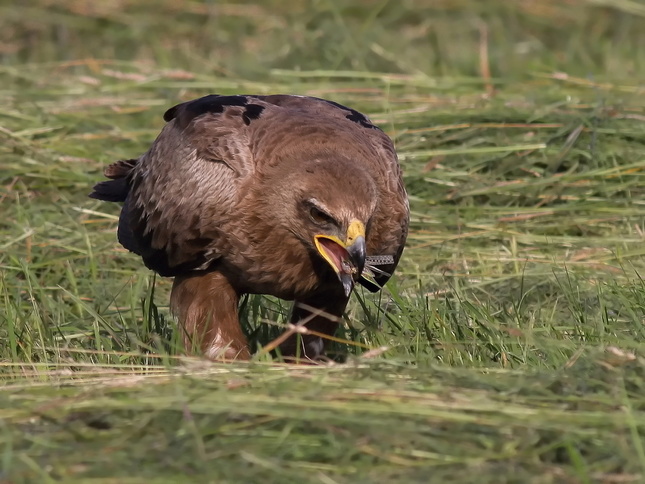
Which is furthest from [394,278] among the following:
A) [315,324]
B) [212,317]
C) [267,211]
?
[267,211]

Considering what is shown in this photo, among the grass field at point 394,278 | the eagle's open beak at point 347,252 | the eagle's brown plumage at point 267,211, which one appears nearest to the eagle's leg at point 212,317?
the eagle's brown plumage at point 267,211

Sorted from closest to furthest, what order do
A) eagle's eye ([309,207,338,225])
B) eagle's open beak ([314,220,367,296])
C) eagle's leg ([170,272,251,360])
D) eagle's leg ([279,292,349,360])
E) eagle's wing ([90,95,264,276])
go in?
1. eagle's open beak ([314,220,367,296])
2. eagle's eye ([309,207,338,225])
3. eagle's wing ([90,95,264,276])
4. eagle's leg ([170,272,251,360])
5. eagle's leg ([279,292,349,360])

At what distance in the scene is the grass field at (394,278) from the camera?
10.7 feet

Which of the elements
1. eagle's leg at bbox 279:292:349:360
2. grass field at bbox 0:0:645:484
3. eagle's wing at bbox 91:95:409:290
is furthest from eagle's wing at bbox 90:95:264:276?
eagle's leg at bbox 279:292:349:360

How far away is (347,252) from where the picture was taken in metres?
4.34

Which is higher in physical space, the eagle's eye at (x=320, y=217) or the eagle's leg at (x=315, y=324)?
the eagle's eye at (x=320, y=217)

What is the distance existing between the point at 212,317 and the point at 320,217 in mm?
693

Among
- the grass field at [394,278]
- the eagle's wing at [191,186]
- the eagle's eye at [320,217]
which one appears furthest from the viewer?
the eagle's wing at [191,186]

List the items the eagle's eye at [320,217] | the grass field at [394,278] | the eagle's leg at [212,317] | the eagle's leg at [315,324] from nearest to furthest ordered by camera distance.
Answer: the grass field at [394,278], the eagle's eye at [320,217], the eagle's leg at [212,317], the eagle's leg at [315,324]

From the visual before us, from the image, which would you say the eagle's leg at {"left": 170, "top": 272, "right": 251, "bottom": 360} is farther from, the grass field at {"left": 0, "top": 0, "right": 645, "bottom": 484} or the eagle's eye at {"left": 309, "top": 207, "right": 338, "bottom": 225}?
the eagle's eye at {"left": 309, "top": 207, "right": 338, "bottom": 225}

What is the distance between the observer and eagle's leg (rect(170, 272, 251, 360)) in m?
4.80

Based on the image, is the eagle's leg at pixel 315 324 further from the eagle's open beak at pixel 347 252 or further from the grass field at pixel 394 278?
the eagle's open beak at pixel 347 252

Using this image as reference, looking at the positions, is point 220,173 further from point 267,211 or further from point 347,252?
point 347,252

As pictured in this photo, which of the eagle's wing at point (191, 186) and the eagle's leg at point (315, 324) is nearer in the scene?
the eagle's wing at point (191, 186)
